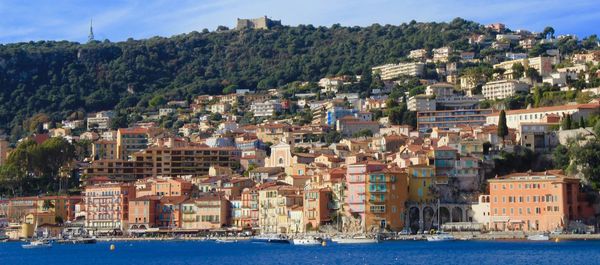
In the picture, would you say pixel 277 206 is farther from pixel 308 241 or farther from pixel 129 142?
pixel 129 142

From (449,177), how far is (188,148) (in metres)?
33.0

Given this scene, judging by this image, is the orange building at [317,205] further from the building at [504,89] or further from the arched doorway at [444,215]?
the building at [504,89]

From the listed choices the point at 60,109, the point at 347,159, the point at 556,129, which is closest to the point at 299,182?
the point at 347,159

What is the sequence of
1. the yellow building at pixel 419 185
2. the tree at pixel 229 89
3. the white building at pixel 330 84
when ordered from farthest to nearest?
the tree at pixel 229 89, the white building at pixel 330 84, the yellow building at pixel 419 185

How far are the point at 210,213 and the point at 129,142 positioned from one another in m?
31.8

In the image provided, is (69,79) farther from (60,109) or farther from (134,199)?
(134,199)

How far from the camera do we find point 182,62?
16600cm

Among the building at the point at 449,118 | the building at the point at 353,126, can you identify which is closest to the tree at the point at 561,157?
the building at the point at 449,118

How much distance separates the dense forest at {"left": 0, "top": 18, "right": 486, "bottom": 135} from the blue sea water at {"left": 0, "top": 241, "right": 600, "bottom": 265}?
2643 inches

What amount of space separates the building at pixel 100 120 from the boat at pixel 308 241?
65.3 meters

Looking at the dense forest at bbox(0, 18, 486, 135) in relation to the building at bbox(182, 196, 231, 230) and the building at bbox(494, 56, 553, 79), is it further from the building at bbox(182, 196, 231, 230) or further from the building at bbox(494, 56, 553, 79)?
the building at bbox(182, 196, 231, 230)

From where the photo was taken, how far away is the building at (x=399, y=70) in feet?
458

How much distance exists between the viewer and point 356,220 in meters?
74.3

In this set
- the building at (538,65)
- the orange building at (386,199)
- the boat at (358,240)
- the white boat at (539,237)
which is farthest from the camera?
the building at (538,65)
